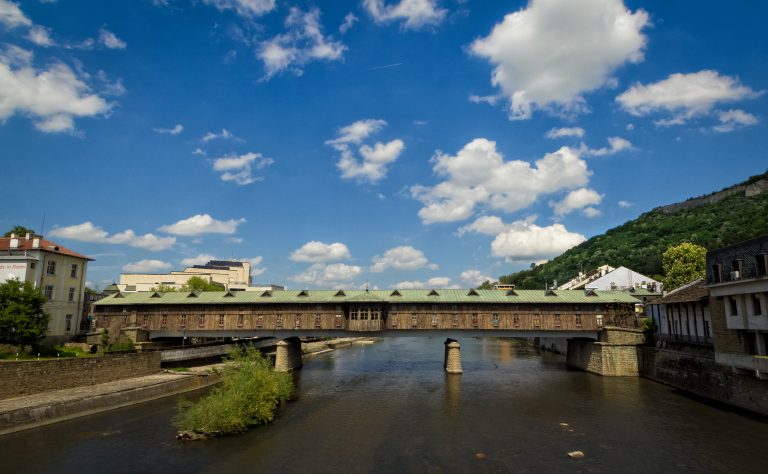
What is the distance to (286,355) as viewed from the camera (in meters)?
53.3

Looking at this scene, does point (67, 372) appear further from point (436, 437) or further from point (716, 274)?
point (716, 274)

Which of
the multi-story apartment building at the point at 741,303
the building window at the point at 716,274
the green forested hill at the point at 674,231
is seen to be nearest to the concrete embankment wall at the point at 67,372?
the multi-story apartment building at the point at 741,303

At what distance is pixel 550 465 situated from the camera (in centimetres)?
2269

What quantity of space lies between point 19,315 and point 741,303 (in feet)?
164

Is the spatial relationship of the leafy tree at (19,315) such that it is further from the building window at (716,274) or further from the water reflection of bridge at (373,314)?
the building window at (716,274)

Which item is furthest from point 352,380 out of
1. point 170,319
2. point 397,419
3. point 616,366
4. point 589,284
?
point 589,284

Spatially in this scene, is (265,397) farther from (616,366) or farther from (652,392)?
(616,366)

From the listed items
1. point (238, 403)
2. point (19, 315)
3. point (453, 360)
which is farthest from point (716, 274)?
point (19, 315)

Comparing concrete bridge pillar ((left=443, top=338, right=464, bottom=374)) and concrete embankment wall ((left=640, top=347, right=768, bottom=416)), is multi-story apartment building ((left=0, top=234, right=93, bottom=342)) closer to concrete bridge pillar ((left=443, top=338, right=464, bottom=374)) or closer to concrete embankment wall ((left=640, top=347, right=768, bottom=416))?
concrete bridge pillar ((left=443, top=338, right=464, bottom=374))

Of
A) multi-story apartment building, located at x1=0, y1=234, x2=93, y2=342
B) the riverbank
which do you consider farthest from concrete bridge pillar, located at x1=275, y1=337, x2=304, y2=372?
multi-story apartment building, located at x1=0, y1=234, x2=93, y2=342

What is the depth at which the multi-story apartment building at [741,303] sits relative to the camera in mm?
28703

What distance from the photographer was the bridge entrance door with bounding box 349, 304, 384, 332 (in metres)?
50.1

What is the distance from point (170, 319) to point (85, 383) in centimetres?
1797

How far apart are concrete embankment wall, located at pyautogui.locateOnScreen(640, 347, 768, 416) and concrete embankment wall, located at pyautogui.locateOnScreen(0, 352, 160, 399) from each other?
1805 inches
